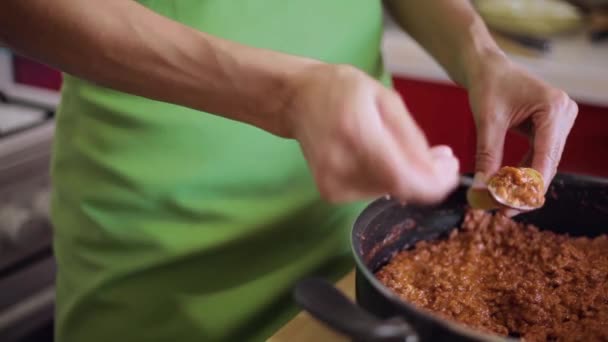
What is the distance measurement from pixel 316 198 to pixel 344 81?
43 cm

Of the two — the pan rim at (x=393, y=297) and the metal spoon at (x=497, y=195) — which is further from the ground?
the pan rim at (x=393, y=297)

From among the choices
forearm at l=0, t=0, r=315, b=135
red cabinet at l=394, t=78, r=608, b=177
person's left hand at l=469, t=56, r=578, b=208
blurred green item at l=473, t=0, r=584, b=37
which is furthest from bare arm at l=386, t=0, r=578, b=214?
blurred green item at l=473, t=0, r=584, b=37

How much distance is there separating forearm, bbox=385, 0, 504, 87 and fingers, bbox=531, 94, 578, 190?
112 millimetres

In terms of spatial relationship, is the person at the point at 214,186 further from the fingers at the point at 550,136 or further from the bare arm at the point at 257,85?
the bare arm at the point at 257,85

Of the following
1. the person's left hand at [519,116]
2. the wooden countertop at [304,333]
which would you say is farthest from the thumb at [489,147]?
the wooden countertop at [304,333]

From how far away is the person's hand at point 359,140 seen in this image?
45cm

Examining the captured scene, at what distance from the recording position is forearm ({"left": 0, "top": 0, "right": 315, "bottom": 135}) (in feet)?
1.67

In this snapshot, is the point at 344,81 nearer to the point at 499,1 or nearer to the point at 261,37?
the point at 261,37

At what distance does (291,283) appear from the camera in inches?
33.8

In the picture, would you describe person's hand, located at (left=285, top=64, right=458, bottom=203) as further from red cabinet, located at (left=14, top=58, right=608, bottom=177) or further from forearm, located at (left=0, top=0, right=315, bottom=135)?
red cabinet, located at (left=14, top=58, right=608, bottom=177)

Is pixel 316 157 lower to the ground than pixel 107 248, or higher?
higher

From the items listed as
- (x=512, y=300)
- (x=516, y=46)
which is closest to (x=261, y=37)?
(x=512, y=300)

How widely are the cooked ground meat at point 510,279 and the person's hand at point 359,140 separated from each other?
0.29 metres

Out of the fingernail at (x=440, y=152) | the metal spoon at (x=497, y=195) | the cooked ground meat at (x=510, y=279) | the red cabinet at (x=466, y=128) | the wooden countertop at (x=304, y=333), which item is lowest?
the red cabinet at (x=466, y=128)
